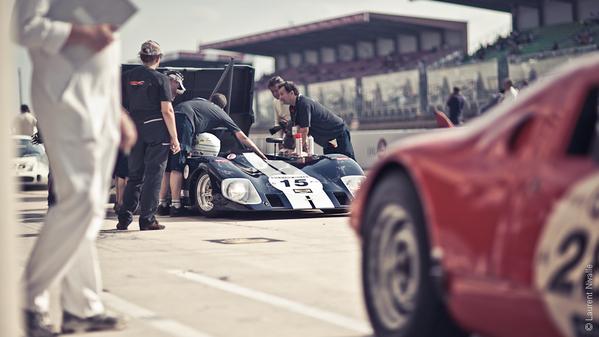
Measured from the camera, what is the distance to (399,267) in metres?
4.30

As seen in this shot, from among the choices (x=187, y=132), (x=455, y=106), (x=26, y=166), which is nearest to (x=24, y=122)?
(x=26, y=166)

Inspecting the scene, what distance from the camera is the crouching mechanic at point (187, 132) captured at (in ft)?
41.0

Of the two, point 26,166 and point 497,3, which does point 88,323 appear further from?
point 497,3

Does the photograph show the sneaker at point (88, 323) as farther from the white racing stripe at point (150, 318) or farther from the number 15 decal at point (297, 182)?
the number 15 decal at point (297, 182)

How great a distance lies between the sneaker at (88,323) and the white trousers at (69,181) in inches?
7.1

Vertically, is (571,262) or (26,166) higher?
(571,262)

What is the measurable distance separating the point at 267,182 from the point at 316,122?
2221mm

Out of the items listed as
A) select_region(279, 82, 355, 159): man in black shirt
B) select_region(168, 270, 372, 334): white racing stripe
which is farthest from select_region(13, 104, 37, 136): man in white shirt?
select_region(168, 270, 372, 334): white racing stripe

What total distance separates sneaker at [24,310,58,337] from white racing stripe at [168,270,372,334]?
1303mm

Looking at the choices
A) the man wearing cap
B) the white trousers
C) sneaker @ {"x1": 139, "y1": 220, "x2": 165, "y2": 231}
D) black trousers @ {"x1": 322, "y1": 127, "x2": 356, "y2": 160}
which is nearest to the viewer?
the white trousers

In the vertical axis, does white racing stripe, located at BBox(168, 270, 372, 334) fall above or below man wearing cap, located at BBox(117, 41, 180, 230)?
below

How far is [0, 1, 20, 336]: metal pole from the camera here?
136 inches

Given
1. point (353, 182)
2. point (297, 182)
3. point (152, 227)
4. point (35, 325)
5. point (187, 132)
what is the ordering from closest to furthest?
point (35, 325), point (152, 227), point (297, 182), point (353, 182), point (187, 132)

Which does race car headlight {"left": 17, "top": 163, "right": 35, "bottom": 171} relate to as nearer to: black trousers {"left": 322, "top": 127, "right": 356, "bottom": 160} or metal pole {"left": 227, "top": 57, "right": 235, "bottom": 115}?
metal pole {"left": 227, "top": 57, "right": 235, "bottom": 115}
